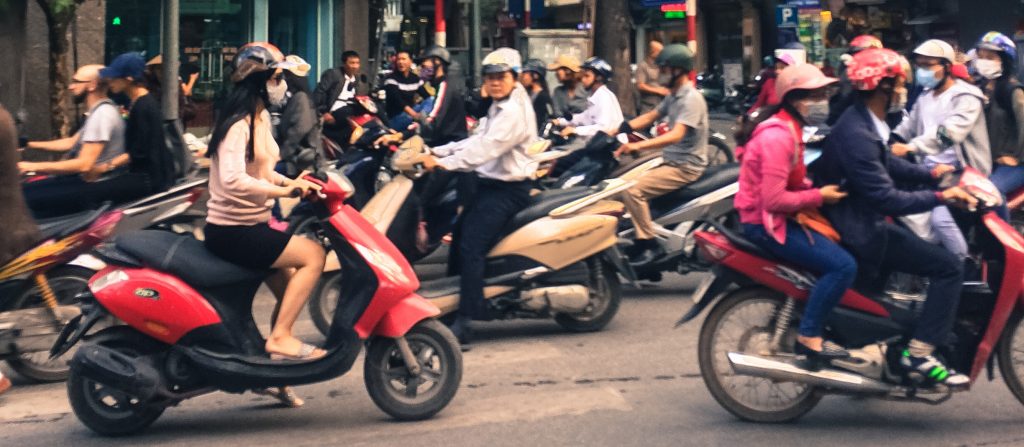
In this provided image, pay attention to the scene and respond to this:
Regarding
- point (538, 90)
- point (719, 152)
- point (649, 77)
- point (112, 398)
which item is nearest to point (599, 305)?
point (112, 398)

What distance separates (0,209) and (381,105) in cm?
1004

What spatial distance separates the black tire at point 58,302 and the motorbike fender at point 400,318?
1879mm

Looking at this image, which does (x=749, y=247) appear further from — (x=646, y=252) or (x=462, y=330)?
(x=646, y=252)

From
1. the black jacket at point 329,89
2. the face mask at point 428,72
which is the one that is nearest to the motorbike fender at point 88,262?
the face mask at point 428,72

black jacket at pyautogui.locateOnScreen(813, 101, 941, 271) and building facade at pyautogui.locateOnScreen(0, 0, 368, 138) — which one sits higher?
building facade at pyautogui.locateOnScreen(0, 0, 368, 138)

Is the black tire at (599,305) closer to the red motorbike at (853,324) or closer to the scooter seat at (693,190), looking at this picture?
the scooter seat at (693,190)

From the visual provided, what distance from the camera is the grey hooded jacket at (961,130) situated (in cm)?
901

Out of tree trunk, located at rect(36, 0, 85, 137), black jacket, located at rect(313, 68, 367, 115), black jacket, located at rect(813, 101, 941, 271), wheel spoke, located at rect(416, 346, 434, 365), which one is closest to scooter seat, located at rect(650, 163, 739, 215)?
black jacket, located at rect(813, 101, 941, 271)

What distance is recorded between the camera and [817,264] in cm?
642

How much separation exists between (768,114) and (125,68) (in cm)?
381

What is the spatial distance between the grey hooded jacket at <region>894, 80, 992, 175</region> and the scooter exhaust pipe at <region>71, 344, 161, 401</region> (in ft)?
14.9

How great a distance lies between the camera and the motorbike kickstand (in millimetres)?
6684

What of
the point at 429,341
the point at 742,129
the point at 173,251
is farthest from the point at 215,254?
the point at 742,129

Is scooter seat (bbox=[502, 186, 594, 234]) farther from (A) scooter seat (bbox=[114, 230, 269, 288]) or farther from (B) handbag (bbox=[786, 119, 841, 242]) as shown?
(B) handbag (bbox=[786, 119, 841, 242])
